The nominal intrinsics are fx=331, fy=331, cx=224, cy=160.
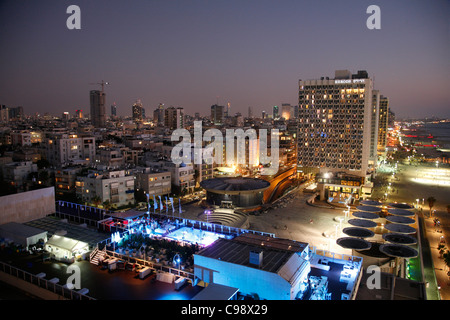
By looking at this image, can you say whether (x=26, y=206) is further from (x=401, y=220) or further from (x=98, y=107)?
(x=98, y=107)

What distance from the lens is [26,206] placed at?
16.1 m

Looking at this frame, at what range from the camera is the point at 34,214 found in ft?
54.1

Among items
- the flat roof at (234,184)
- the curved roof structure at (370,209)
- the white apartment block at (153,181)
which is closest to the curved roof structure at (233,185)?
the flat roof at (234,184)

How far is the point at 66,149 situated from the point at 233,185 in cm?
1992

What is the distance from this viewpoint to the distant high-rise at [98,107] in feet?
337

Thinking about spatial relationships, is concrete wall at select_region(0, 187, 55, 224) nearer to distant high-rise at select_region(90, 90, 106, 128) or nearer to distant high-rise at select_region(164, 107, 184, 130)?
distant high-rise at select_region(164, 107, 184, 130)

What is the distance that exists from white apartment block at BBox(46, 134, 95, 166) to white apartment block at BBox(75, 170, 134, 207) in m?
10.1

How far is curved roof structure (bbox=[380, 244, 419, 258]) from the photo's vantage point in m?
14.3

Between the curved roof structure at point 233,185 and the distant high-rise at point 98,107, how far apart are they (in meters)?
83.5

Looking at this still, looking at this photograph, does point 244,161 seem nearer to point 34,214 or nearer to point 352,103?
point 352,103

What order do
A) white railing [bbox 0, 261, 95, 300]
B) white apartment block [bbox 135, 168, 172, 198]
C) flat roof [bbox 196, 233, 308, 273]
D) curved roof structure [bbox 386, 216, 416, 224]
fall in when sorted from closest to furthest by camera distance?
white railing [bbox 0, 261, 95, 300]
flat roof [bbox 196, 233, 308, 273]
curved roof structure [bbox 386, 216, 416, 224]
white apartment block [bbox 135, 168, 172, 198]

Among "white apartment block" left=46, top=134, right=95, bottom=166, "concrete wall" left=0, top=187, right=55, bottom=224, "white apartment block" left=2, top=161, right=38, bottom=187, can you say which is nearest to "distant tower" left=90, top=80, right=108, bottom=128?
"white apartment block" left=46, top=134, right=95, bottom=166

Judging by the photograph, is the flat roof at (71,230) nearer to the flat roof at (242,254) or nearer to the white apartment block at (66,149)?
the flat roof at (242,254)
